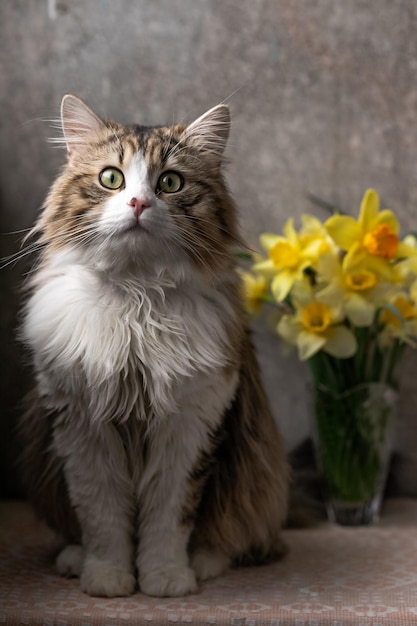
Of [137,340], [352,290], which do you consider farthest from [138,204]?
[352,290]

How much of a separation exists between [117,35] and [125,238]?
93 cm

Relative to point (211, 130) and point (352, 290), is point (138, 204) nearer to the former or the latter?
point (211, 130)

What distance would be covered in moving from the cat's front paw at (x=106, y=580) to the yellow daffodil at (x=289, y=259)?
0.65 m

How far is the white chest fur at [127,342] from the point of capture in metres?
1.21

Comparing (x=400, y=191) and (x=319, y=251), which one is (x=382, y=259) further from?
(x=400, y=191)

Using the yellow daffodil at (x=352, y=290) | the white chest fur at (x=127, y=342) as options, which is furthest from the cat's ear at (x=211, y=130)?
the yellow daffodil at (x=352, y=290)

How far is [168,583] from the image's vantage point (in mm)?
1222

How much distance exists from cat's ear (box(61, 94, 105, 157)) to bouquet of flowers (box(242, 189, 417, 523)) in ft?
1.61

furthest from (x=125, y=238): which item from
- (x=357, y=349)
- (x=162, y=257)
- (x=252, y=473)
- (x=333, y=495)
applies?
(x=333, y=495)

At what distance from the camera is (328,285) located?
1.55m

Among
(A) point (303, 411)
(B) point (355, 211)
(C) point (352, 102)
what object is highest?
(C) point (352, 102)

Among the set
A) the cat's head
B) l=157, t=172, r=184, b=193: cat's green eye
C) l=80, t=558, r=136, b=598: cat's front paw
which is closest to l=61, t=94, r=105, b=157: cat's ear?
the cat's head

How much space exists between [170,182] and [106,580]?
2.24 feet

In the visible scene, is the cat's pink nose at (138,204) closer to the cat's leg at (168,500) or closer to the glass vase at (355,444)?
the cat's leg at (168,500)
